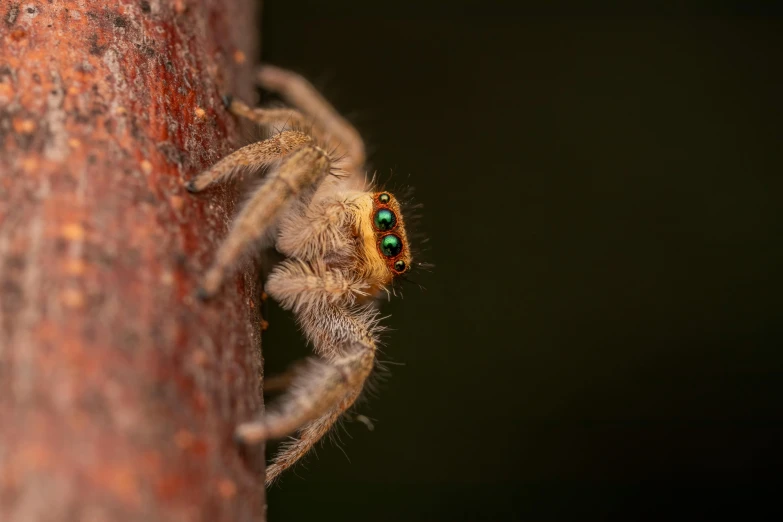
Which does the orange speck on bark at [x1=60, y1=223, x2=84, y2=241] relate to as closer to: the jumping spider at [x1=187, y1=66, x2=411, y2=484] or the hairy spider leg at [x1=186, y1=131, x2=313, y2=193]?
the hairy spider leg at [x1=186, y1=131, x2=313, y2=193]

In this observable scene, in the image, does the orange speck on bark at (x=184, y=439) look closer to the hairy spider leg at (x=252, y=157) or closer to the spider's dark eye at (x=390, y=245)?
the hairy spider leg at (x=252, y=157)

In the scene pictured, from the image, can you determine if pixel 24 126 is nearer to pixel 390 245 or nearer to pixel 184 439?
pixel 184 439

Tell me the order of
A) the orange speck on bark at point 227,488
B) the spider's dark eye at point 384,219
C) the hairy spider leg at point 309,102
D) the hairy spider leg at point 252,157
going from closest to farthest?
1. the orange speck on bark at point 227,488
2. the hairy spider leg at point 252,157
3. the spider's dark eye at point 384,219
4. the hairy spider leg at point 309,102

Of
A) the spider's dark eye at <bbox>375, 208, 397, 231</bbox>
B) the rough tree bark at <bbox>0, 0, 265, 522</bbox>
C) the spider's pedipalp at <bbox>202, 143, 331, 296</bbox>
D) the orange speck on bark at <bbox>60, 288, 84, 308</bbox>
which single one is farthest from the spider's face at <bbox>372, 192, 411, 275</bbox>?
the orange speck on bark at <bbox>60, 288, 84, 308</bbox>

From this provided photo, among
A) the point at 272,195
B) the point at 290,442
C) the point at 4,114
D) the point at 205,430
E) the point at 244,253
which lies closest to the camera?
the point at 205,430

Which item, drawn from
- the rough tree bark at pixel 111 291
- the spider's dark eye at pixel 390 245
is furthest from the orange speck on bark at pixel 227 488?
the spider's dark eye at pixel 390 245

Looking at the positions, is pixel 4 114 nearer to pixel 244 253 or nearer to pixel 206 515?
pixel 244 253

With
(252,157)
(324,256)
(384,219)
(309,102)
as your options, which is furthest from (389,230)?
(309,102)

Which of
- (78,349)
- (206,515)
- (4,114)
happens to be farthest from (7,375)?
(4,114)
